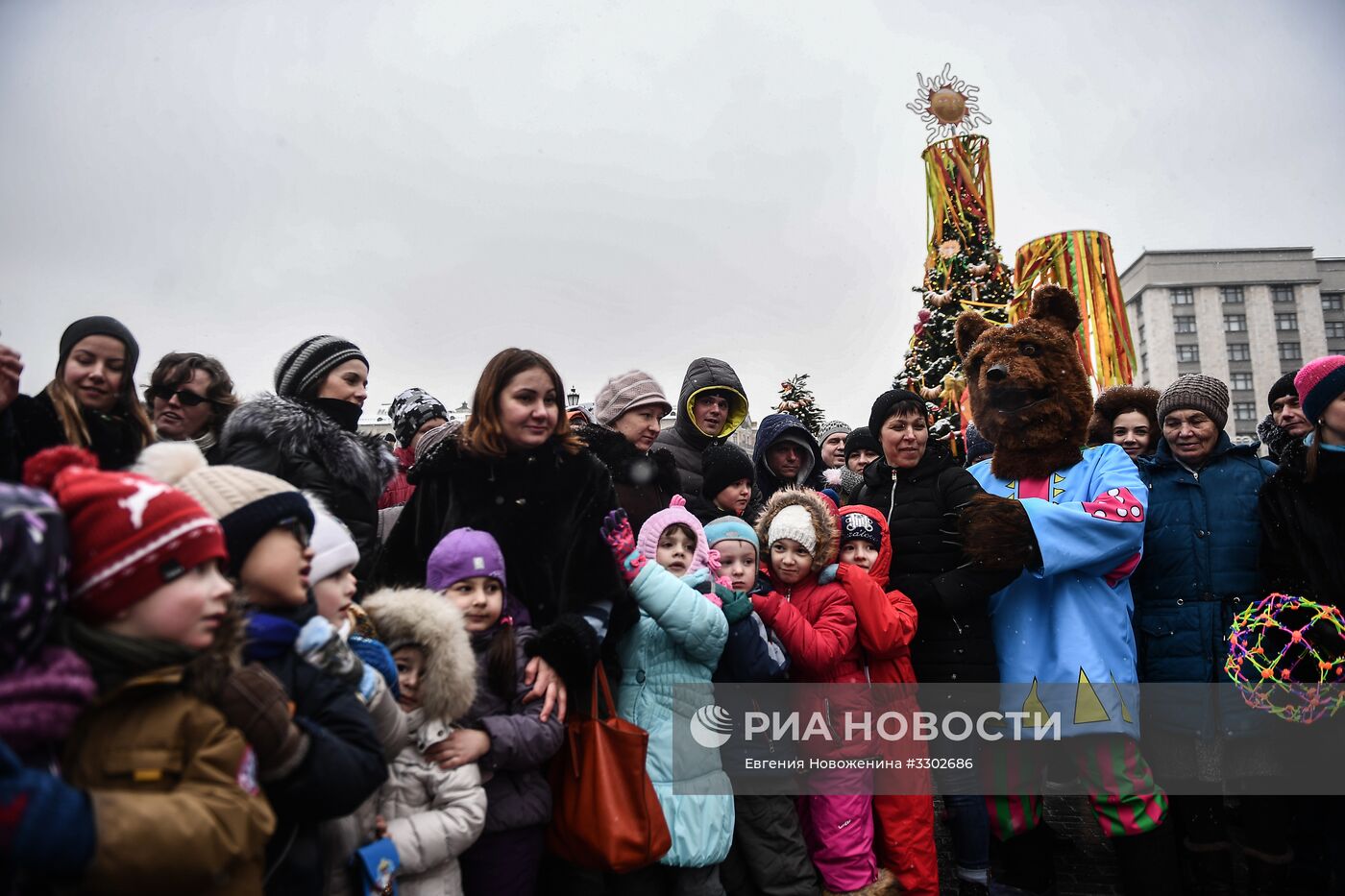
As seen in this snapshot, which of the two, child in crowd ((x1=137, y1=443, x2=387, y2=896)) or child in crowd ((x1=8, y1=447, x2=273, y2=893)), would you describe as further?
child in crowd ((x1=137, y1=443, x2=387, y2=896))

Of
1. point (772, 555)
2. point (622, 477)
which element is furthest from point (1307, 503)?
point (622, 477)

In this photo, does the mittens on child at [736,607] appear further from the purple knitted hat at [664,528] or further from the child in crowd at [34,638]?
the child in crowd at [34,638]

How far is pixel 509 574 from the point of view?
116 inches

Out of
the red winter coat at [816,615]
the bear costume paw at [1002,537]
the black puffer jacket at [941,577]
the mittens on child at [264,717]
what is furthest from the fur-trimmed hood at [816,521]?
the mittens on child at [264,717]

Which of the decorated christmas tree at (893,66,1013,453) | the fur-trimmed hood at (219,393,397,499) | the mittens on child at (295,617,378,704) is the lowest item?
the mittens on child at (295,617,378,704)

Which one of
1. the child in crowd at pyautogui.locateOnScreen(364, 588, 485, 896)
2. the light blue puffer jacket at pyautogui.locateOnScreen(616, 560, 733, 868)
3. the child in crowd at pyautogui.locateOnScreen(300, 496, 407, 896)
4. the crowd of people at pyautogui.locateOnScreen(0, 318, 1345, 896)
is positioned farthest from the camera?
the light blue puffer jacket at pyautogui.locateOnScreen(616, 560, 733, 868)

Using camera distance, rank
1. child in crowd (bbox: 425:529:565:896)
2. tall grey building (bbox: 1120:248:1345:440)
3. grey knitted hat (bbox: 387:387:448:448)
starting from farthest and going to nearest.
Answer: tall grey building (bbox: 1120:248:1345:440), grey knitted hat (bbox: 387:387:448:448), child in crowd (bbox: 425:529:565:896)

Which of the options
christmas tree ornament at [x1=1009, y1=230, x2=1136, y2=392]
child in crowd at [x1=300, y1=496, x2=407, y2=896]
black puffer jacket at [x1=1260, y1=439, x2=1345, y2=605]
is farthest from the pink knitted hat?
christmas tree ornament at [x1=1009, y1=230, x2=1136, y2=392]

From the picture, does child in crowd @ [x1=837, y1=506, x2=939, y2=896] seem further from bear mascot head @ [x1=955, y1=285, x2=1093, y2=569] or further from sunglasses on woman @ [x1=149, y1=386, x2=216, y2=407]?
sunglasses on woman @ [x1=149, y1=386, x2=216, y2=407]

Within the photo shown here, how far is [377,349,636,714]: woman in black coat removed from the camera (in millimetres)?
2932

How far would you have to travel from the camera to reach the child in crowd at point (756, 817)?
3143 millimetres

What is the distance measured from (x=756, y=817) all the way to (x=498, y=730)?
4.18 feet

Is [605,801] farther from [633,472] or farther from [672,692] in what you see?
[633,472]
